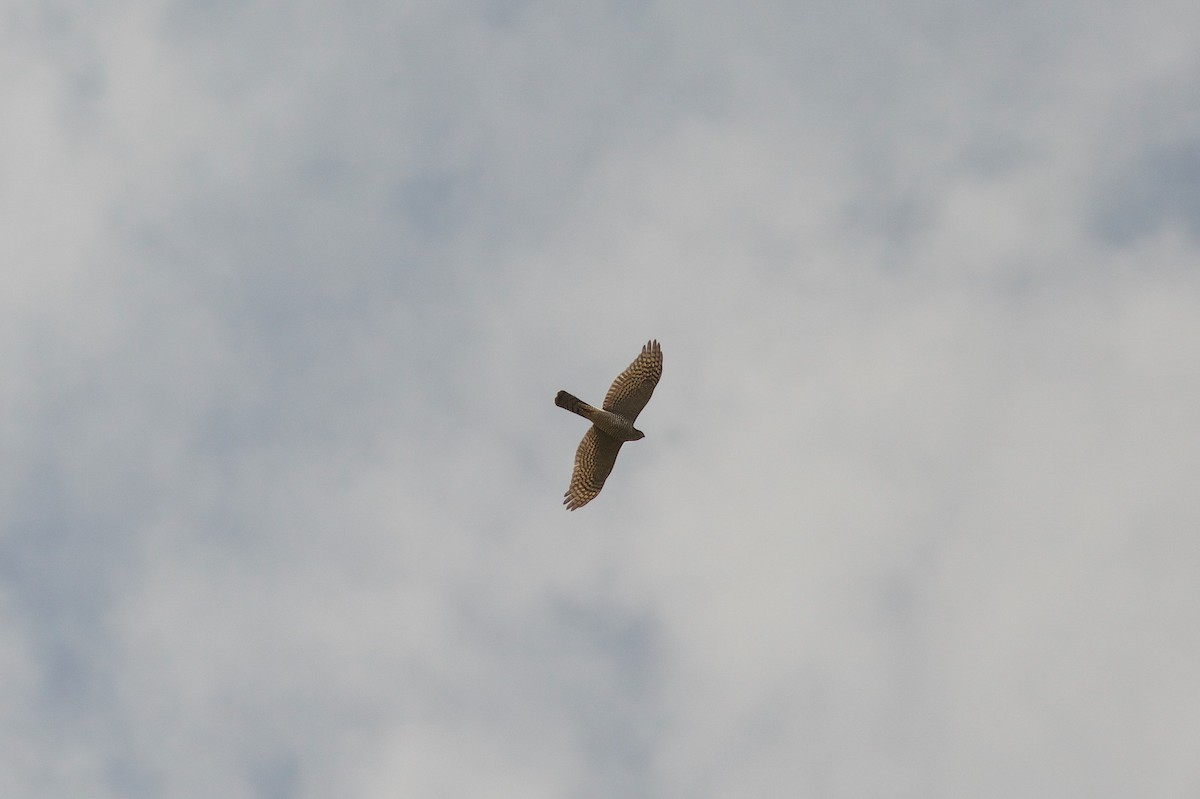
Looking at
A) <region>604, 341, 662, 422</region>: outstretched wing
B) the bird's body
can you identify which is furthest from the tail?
<region>604, 341, 662, 422</region>: outstretched wing

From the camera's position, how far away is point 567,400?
1679 inches

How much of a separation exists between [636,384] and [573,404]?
2.51 m

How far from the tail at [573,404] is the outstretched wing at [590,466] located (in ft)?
3.89

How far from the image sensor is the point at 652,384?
145 feet

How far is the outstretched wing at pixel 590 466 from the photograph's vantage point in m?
44.2

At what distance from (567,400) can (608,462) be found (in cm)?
318

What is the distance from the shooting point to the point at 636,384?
44.0 meters

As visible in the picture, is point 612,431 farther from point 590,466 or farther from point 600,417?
point 590,466

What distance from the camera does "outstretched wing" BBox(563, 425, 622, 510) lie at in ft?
145

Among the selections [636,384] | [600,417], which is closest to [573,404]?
[600,417]

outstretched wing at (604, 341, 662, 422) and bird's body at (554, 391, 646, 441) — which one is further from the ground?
outstretched wing at (604, 341, 662, 422)

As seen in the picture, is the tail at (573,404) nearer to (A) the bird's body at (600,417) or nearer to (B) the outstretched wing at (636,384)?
(A) the bird's body at (600,417)

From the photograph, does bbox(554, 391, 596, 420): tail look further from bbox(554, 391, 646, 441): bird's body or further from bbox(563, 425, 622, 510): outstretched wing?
bbox(563, 425, 622, 510): outstretched wing

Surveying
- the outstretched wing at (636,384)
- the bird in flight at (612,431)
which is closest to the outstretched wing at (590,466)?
the bird in flight at (612,431)
